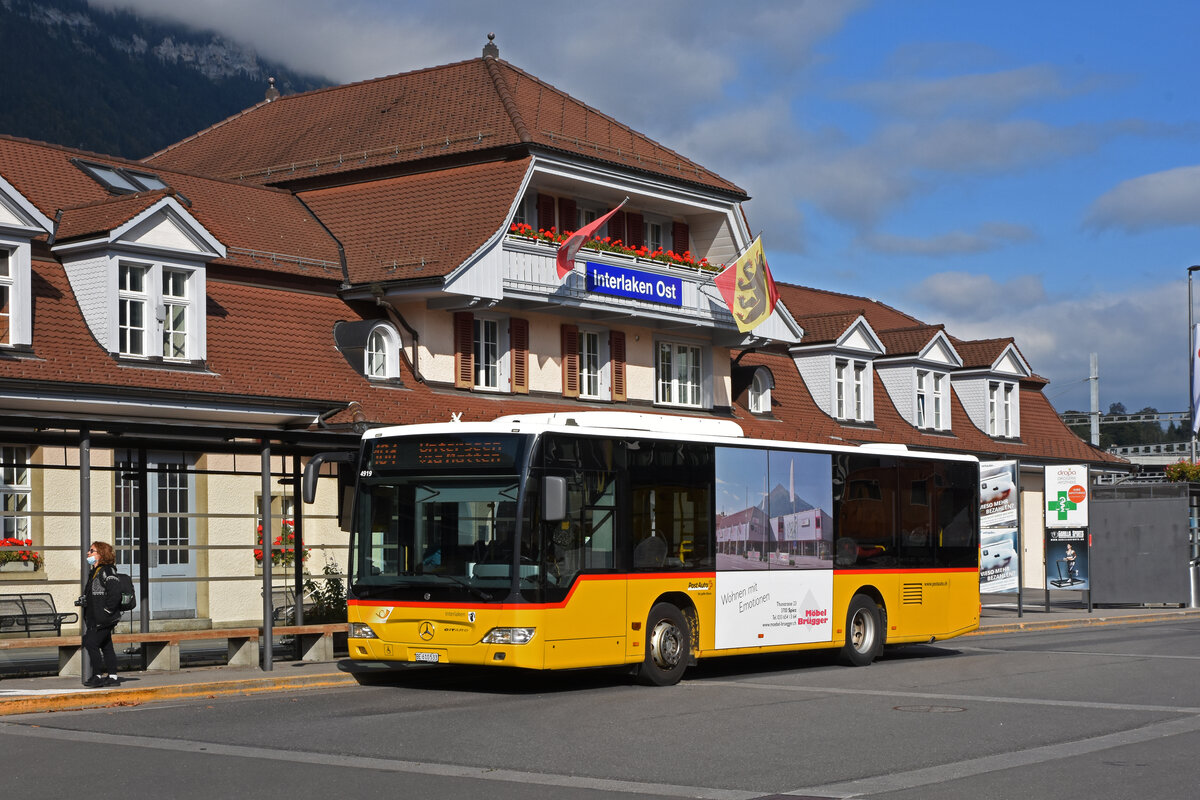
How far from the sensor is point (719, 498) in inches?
770

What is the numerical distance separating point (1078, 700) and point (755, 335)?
22.6 meters

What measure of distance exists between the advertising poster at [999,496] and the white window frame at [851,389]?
10.6 metres

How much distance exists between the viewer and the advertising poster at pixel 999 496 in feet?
111

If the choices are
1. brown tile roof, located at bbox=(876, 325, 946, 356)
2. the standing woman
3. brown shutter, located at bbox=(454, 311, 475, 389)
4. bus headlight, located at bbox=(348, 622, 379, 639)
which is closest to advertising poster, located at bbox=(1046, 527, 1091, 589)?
brown tile roof, located at bbox=(876, 325, 946, 356)

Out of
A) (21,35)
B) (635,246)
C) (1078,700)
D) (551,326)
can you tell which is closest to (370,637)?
(1078,700)

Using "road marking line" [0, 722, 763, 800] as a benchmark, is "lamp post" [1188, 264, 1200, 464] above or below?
above

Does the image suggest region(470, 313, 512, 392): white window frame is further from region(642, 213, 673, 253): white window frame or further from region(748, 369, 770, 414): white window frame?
region(748, 369, 770, 414): white window frame

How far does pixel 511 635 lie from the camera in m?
16.8

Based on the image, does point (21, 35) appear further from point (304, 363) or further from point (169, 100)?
point (304, 363)

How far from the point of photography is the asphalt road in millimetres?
11000

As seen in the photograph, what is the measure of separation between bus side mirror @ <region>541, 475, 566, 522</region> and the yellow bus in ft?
0.08

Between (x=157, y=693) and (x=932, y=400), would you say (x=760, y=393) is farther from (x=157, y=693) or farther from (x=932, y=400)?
(x=157, y=693)

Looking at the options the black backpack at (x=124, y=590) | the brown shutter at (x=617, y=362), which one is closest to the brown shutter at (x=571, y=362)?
the brown shutter at (x=617, y=362)

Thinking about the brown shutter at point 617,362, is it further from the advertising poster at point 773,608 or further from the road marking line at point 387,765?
the road marking line at point 387,765
